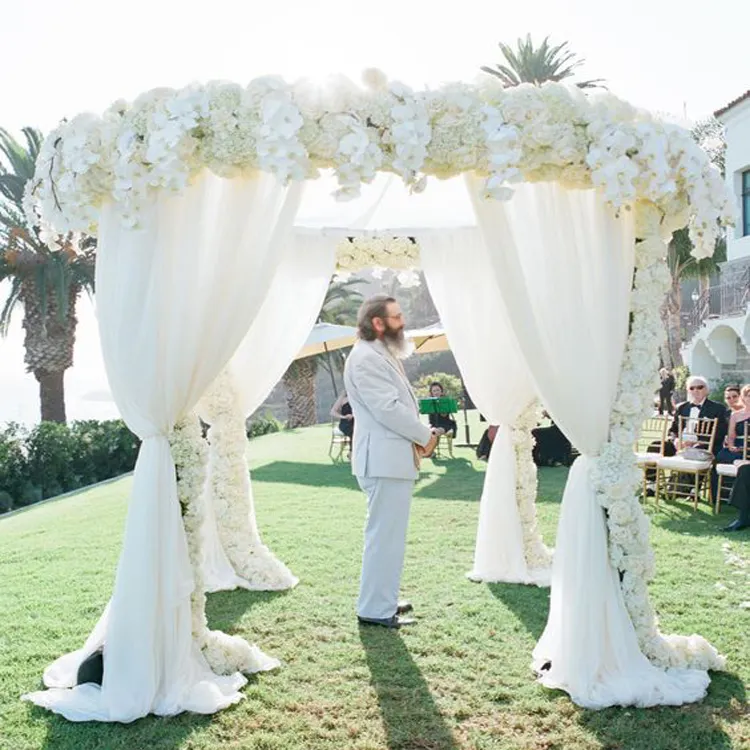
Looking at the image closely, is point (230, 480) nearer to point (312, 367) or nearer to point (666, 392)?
point (666, 392)

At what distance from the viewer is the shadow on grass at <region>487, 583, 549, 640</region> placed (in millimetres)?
5699

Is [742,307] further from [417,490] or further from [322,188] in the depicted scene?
[322,188]

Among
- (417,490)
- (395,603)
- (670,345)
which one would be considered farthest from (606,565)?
(670,345)

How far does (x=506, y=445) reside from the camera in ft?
23.1

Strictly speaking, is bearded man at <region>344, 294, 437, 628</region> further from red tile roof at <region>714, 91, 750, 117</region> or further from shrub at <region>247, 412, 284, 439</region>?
red tile roof at <region>714, 91, 750, 117</region>

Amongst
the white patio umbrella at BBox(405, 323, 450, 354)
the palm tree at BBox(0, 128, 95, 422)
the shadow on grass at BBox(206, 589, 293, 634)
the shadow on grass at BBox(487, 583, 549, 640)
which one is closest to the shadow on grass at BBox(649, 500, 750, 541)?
the shadow on grass at BBox(487, 583, 549, 640)

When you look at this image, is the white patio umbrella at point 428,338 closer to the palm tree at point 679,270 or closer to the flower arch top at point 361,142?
the flower arch top at point 361,142

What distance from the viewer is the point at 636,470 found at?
4.88m

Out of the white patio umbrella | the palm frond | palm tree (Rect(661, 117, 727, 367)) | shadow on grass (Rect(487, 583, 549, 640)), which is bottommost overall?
shadow on grass (Rect(487, 583, 549, 640))

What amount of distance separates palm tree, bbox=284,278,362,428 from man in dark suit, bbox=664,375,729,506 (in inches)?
692

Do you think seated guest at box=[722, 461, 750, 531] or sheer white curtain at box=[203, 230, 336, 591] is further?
seated guest at box=[722, 461, 750, 531]

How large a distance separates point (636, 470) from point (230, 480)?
3373 mm

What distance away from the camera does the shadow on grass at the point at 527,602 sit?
5.70 m

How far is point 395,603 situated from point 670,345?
3790 cm
